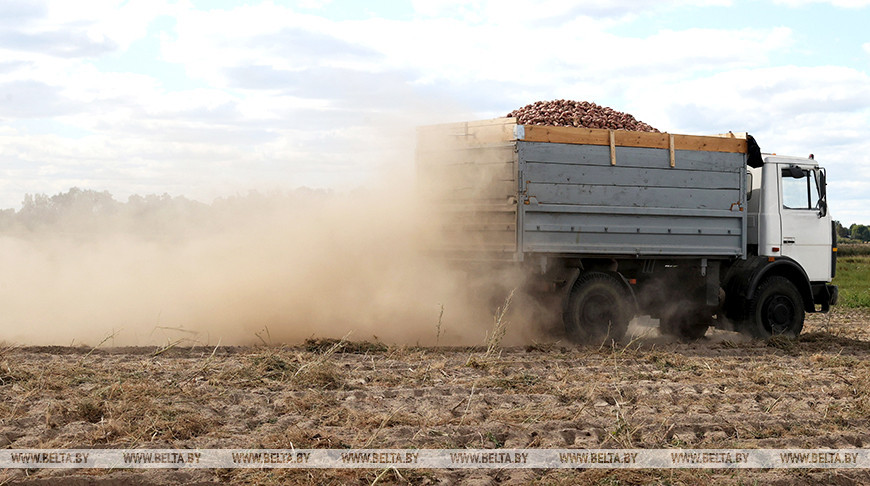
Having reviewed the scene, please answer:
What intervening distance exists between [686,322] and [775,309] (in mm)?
1415

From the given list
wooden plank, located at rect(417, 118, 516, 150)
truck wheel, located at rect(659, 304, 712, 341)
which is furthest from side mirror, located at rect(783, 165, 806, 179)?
wooden plank, located at rect(417, 118, 516, 150)

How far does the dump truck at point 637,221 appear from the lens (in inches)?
460

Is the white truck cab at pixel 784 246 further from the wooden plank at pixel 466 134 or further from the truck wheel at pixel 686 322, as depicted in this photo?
the wooden plank at pixel 466 134

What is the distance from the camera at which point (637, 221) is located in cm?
1237

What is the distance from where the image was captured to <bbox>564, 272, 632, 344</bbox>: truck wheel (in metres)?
12.0

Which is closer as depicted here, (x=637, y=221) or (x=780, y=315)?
(x=637, y=221)

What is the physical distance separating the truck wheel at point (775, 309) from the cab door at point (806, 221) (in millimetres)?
504

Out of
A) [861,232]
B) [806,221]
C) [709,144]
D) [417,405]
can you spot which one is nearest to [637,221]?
[709,144]

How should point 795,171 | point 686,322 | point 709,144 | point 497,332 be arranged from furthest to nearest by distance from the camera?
point 686,322 < point 795,171 < point 709,144 < point 497,332

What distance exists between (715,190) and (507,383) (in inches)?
238

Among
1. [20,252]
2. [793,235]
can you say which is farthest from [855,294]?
[20,252]

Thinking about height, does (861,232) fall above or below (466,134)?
below

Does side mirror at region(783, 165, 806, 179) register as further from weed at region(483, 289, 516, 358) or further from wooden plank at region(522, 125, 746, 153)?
weed at region(483, 289, 516, 358)

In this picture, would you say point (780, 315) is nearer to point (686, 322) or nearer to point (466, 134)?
point (686, 322)
